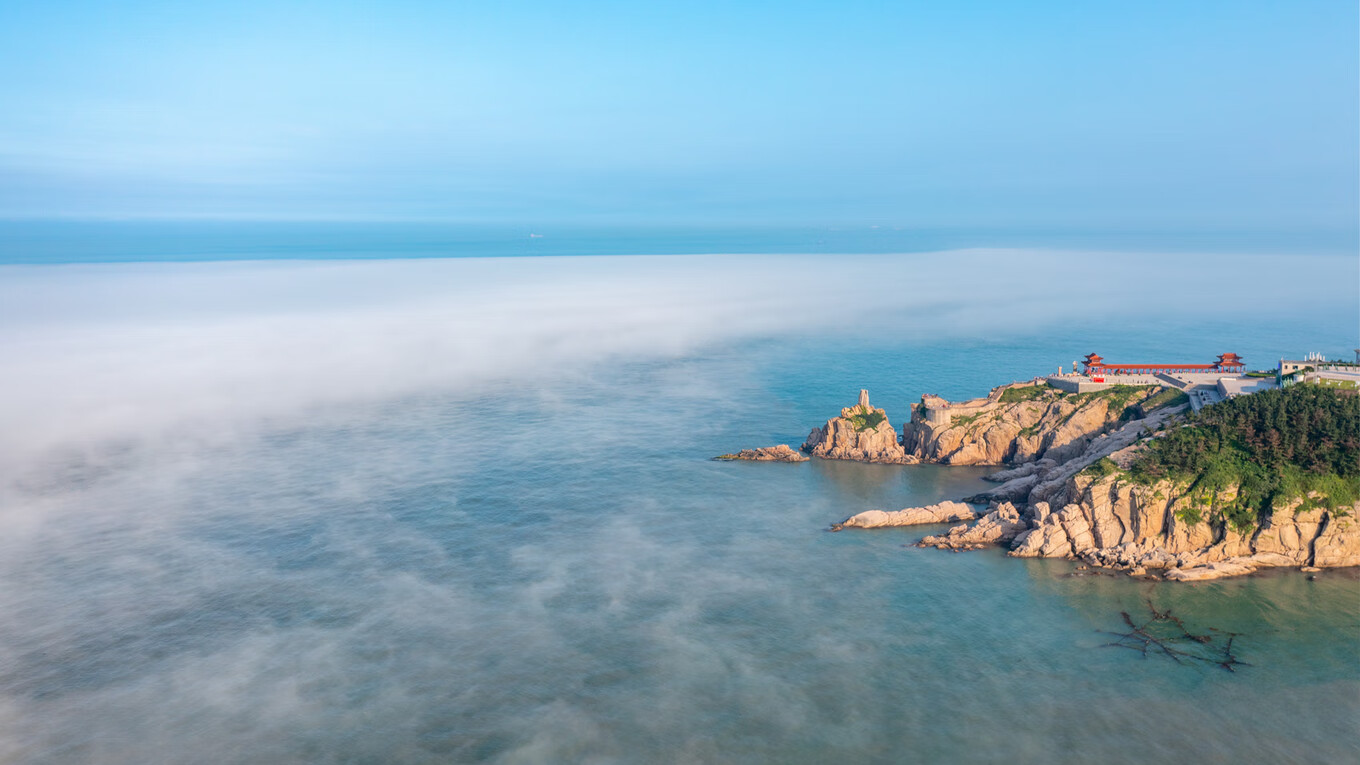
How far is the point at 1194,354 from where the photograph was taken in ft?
462

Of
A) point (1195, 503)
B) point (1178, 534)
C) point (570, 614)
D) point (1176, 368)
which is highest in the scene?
point (1176, 368)

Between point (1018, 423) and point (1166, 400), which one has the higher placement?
point (1166, 400)

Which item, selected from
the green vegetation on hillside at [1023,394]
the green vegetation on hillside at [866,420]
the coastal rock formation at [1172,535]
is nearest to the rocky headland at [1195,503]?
the coastal rock formation at [1172,535]

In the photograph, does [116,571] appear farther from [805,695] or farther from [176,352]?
[176,352]

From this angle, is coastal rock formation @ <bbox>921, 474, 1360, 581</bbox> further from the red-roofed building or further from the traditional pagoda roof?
the traditional pagoda roof

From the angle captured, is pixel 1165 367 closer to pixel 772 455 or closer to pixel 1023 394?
pixel 1023 394

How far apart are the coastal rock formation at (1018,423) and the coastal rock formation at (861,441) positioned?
2.17m

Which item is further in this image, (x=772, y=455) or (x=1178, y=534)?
(x=772, y=455)

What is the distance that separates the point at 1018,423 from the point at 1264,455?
23617 millimetres

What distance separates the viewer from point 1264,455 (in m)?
63.1

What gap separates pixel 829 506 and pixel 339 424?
68.2 metres

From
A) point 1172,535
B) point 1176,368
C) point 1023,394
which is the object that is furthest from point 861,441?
point 1176,368

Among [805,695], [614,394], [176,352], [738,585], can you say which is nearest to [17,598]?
[738,585]

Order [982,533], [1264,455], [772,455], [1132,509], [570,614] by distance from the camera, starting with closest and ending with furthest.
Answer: [570,614] < [1132,509] < [1264,455] < [982,533] < [772,455]
